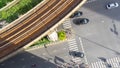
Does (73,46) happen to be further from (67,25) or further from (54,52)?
(67,25)

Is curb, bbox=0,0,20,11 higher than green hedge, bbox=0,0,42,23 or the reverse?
higher

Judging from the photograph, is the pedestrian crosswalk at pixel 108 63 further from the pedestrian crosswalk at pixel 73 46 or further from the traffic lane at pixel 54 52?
the traffic lane at pixel 54 52

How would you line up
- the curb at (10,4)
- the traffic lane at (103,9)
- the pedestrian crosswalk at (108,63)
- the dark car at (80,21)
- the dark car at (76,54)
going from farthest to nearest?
1. the traffic lane at (103,9)
2. the dark car at (80,21)
3. the dark car at (76,54)
4. the pedestrian crosswalk at (108,63)
5. the curb at (10,4)

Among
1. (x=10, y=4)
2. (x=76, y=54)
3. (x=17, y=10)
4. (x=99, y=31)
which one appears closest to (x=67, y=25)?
(x=99, y=31)

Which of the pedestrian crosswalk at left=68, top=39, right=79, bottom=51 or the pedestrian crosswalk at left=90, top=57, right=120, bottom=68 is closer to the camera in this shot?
the pedestrian crosswalk at left=90, top=57, right=120, bottom=68

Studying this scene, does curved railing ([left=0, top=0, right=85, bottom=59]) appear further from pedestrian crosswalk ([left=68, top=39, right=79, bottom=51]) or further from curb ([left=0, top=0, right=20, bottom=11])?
pedestrian crosswalk ([left=68, top=39, right=79, bottom=51])

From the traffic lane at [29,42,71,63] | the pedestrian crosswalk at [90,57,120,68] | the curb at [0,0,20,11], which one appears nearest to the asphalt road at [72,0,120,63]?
the pedestrian crosswalk at [90,57,120,68]

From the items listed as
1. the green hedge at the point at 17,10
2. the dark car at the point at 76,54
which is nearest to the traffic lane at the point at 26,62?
the dark car at the point at 76,54
